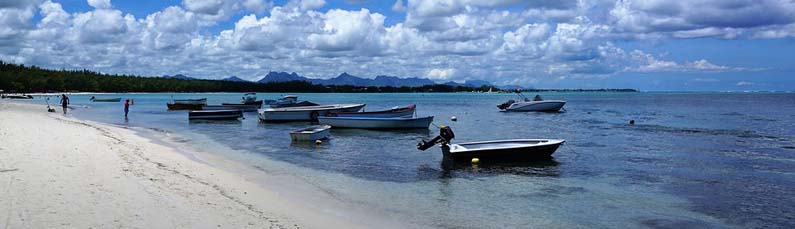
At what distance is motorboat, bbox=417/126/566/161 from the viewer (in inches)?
778

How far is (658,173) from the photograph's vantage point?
62.2 ft

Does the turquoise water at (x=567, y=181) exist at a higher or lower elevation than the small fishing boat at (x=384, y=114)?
lower

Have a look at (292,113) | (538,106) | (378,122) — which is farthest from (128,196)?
(538,106)

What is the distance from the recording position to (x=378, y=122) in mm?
36531

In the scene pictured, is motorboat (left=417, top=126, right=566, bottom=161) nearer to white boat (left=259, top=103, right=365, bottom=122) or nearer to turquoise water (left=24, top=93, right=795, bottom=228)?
turquoise water (left=24, top=93, right=795, bottom=228)

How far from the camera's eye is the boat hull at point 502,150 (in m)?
19.8

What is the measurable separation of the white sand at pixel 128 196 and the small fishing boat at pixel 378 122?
19.5 metres

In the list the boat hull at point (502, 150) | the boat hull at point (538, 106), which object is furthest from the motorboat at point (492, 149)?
the boat hull at point (538, 106)

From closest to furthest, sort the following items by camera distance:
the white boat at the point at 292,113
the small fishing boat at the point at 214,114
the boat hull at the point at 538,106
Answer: the white boat at the point at 292,113
the small fishing boat at the point at 214,114
the boat hull at the point at 538,106

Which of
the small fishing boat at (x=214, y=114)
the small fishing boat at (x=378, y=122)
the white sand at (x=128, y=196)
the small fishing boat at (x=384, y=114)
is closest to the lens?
the white sand at (x=128, y=196)

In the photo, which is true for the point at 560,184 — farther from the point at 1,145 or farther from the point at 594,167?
the point at 1,145

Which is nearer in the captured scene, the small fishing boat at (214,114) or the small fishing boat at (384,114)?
the small fishing boat at (384,114)

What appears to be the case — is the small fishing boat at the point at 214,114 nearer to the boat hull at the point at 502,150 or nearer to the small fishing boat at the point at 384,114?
the small fishing boat at the point at 384,114

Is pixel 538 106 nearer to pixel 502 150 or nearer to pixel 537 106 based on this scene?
pixel 537 106
